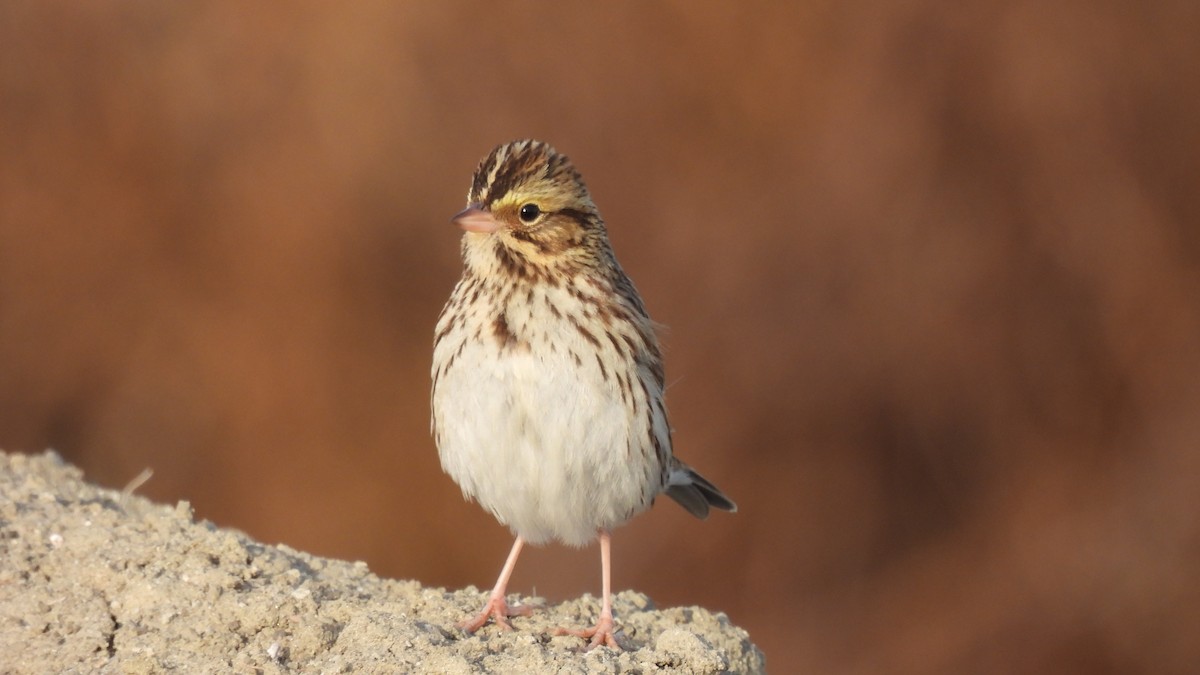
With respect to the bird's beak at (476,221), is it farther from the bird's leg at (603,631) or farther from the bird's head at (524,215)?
the bird's leg at (603,631)

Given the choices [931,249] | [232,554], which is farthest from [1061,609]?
[232,554]

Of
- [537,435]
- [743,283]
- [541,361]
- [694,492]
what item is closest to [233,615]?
[537,435]

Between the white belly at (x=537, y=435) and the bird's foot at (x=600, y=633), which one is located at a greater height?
the white belly at (x=537, y=435)

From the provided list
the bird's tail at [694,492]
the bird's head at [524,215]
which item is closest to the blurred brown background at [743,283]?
the bird's tail at [694,492]

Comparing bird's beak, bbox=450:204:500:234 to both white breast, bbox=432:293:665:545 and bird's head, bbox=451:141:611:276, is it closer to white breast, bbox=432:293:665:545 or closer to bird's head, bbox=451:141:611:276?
bird's head, bbox=451:141:611:276

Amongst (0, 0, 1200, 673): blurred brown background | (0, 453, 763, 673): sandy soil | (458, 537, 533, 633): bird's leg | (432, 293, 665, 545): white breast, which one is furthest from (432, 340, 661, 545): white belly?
(0, 0, 1200, 673): blurred brown background

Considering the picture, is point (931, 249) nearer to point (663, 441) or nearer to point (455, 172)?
point (455, 172)

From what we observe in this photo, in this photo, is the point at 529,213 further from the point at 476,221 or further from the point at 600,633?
the point at 600,633
